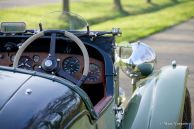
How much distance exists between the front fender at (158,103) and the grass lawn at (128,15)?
791 cm

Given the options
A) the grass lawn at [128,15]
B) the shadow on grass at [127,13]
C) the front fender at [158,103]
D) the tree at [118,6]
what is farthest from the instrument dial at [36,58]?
the tree at [118,6]

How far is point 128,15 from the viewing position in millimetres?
19859

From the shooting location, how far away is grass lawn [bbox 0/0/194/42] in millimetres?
15188

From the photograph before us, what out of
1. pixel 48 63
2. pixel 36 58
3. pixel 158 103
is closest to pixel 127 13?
pixel 36 58

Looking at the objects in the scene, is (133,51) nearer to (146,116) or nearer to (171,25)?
(146,116)

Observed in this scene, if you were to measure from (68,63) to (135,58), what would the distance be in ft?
4.36

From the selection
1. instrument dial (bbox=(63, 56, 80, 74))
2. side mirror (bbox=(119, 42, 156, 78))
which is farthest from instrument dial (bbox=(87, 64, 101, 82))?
side mirror (bbox=(119, 42, 156, 78))

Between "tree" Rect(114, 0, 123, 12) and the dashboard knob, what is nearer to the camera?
the dashboard knob

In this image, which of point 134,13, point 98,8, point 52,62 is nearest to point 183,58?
point 52,62

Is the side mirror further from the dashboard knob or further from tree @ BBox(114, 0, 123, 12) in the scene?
tree @ BBox(114, 0, 123, 12)

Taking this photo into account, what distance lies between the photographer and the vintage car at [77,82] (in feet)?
8.64

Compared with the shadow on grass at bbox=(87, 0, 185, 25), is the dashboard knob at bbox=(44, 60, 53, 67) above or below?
below

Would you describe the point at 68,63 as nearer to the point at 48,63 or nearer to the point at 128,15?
the point at 48,63

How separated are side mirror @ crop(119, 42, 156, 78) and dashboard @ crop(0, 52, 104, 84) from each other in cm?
113
